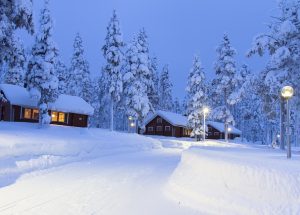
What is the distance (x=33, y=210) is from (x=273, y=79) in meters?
20.0

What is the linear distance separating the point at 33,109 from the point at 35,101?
368 centimetres

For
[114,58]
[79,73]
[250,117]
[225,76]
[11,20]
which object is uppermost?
[79,73]

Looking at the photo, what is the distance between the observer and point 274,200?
8547 mm

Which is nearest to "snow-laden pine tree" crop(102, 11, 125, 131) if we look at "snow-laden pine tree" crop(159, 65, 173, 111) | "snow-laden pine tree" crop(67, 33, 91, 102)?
"snow-laden pine tree" crop(67, 33, 91, 102)

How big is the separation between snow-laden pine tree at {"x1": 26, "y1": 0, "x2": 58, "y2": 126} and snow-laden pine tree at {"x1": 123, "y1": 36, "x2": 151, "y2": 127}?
14031 mm

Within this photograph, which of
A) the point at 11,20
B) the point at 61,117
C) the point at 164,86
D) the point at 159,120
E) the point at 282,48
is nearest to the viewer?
the point at 11,20

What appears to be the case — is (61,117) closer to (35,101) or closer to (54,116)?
(54,116)

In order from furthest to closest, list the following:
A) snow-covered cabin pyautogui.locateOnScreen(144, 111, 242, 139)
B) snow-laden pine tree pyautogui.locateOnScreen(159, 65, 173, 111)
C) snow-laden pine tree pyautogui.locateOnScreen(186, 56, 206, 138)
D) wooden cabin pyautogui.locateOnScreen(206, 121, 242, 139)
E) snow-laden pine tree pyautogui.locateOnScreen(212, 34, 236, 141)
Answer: wooden cabin pyautogui.locateOnScreen(206, 121, 242, 139) → snow-laden pine tree pyautogui.locateOnScreen(159, 65, 173, 111) → snow-covered cabin pyautogui.locateOnScreen(144, 111, 242, 139) → snow-laden pine tree pyautogui.locateOnScreen(186, 56, 206, 138) → snow-laden pine tree pyautogui.locateOnScreen(212, 34, 236, 141)

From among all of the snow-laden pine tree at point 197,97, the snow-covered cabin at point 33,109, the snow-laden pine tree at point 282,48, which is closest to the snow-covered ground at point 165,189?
the snow-laden pine tree at point 282,48

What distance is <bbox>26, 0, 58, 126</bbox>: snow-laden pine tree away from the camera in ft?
133

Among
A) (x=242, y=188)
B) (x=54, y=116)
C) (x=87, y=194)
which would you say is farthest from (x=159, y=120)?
(x=242, y=188)

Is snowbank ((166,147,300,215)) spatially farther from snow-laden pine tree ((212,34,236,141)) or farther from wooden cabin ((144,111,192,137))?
wooden cabin ((144,111,192,137))

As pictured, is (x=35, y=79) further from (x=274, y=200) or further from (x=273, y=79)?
(x=274, y=200)

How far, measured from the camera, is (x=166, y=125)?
73312 millimetres
